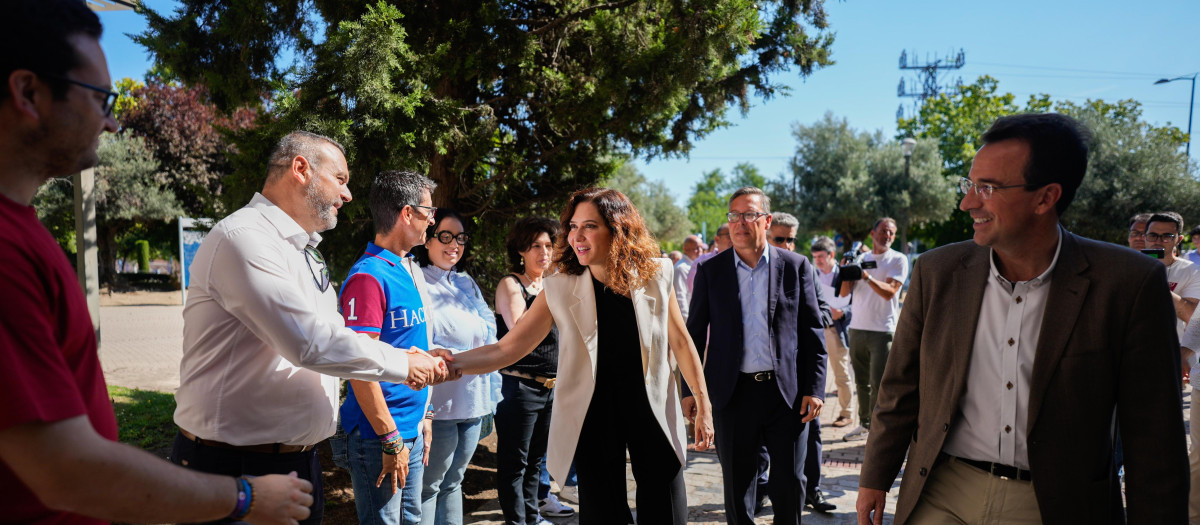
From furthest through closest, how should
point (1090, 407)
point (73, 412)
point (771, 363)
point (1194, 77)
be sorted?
point (1194, 77) → point (771, 363) → point (1090, 407) → point (73, 412)

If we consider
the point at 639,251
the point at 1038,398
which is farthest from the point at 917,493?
the point at 639,251

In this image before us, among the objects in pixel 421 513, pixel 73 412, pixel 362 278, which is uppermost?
pixel 362 278

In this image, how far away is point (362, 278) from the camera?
320 centimetres

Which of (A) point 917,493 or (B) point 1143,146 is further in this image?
(B) point 1143,146

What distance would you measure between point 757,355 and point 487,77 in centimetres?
337

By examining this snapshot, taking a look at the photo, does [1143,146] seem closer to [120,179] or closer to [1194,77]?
[1194,77]

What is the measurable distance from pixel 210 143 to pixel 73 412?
2987 centimetres

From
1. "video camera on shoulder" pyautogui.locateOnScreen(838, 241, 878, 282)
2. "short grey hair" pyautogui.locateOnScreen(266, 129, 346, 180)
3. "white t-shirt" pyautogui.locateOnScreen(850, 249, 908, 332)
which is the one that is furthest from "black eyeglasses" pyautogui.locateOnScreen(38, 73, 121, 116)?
"white t-shirt" pyautogui.locateOnScreen(850, 249, 908, 332)

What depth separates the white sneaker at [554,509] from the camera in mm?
5402

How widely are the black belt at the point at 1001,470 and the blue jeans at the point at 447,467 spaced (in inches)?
106

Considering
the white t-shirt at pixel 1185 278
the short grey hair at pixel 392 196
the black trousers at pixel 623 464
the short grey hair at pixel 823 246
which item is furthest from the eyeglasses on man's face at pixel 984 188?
the short grey hair at pixel 823 246

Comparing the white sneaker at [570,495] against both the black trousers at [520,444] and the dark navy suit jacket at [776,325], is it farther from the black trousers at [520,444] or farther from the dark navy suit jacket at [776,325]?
the dark navy suit jacket at [776,325]

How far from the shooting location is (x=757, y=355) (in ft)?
14.6

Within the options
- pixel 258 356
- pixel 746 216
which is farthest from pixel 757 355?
pixel 258 356
